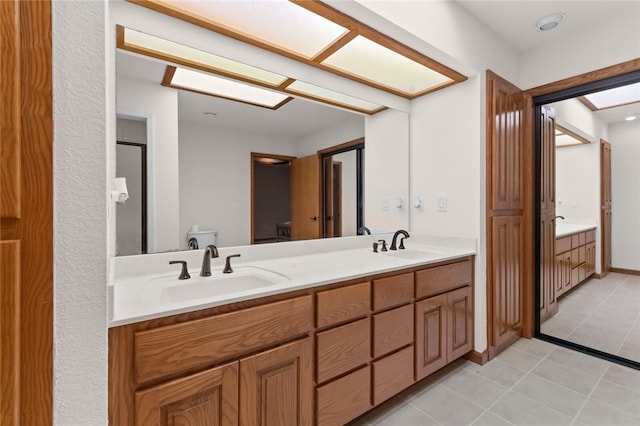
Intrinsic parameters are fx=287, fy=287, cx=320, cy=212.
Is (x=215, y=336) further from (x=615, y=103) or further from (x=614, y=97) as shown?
(x=615, y=103)

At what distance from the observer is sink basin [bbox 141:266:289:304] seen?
1.20 metres

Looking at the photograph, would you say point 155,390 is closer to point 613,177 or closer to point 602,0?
point 602,0

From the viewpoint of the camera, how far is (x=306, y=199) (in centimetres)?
198

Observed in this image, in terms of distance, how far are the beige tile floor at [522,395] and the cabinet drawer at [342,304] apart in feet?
2.11

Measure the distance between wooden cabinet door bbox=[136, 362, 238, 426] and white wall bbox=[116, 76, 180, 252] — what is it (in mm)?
734

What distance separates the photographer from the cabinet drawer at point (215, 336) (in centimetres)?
88

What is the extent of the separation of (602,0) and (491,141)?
1.01m

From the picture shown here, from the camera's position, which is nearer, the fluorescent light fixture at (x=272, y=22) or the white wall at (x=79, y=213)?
the white wall at (x=79, y=213)

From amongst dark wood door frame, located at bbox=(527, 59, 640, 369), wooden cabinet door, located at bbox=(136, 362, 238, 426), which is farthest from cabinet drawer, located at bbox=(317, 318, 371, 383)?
dark wood door frame, located at bbox=(527, 59, 640, 369)

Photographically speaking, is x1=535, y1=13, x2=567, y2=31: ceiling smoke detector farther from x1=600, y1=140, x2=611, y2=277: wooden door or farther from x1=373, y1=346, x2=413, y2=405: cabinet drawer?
x1=600, y1=140, x2=611, y2=277: wooden door

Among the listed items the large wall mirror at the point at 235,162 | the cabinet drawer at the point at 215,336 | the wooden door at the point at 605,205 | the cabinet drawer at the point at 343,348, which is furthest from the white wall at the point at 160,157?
the wooden door at the point at 605,205

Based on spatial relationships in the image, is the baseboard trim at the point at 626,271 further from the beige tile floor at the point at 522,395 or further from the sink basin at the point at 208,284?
the sink basin at the point at 208,284

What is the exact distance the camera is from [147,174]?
1442 millimetres

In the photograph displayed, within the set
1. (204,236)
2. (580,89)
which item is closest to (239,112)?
(204,236)
